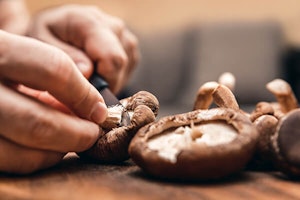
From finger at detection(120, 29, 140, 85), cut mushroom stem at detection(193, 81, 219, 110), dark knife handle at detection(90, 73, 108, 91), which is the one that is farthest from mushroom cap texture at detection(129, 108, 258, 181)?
finger at detection(120, 29, 140, 85)

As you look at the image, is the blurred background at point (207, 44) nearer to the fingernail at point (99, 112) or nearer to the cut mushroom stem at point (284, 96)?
the cut mushroom stem at point (284, 96)

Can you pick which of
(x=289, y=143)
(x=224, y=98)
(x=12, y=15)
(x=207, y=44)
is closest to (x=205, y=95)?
(x=224, y=98)

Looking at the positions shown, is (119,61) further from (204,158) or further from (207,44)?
(207,44)

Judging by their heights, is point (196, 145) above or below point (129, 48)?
below

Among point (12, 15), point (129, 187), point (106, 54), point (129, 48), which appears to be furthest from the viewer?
point (12, 15)

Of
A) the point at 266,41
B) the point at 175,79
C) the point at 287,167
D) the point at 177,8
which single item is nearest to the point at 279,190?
the point at 287,167

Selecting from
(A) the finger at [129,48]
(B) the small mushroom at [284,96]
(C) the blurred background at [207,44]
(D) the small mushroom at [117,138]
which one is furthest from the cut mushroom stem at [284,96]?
(C) the blurred background at [207,44]
